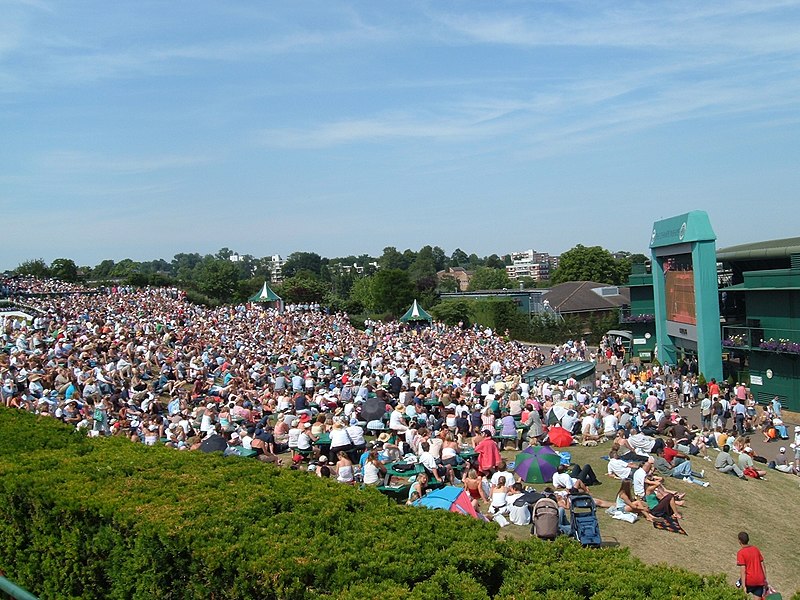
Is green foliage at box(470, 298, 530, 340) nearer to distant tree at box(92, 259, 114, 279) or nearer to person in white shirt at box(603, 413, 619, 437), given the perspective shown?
person in white shirt at box(603, 413, 619, 437)

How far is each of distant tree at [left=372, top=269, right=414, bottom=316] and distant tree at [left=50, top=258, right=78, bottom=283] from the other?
43.0 meters

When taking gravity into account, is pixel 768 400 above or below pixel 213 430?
below

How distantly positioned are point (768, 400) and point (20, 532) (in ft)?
98.1

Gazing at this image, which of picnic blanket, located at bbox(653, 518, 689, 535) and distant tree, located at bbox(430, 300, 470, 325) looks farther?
distant tree, located at bbox(430, 300, 470, 325)

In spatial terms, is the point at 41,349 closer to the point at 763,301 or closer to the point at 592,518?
the point at 592,518

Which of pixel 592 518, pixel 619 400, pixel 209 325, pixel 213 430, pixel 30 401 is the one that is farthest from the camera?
pixel 209 325

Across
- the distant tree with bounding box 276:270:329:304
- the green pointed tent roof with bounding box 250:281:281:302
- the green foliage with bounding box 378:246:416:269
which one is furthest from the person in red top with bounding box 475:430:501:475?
the green foliage with bounding box 378:246:416:269

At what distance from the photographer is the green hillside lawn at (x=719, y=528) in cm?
1083

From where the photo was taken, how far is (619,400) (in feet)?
71.2

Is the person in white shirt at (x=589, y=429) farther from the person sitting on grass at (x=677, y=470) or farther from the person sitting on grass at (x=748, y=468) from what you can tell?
the person sitting on grass at (x=748, y=468)

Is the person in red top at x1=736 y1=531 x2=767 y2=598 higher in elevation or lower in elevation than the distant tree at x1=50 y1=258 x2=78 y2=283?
lower

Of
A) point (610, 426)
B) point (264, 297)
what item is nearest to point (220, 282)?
point (264, 297)

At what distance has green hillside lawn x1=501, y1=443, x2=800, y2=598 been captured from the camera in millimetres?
10828

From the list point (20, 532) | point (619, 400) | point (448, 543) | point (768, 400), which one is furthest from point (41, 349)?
point (768, 400)
